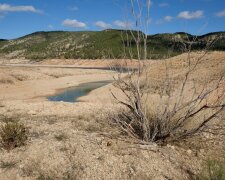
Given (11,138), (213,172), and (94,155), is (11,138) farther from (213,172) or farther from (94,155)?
(213,172)

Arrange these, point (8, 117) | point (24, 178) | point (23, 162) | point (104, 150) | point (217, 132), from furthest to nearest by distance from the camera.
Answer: point (8, 117)
point (217, 132)
point (104, 150)
point (23, 162)
point (24, 178)

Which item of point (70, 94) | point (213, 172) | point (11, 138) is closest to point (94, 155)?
point (11, 138)

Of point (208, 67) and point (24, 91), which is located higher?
point (208, 67)

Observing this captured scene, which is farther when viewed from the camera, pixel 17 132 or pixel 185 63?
pixel 185 63

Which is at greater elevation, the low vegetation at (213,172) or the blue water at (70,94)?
the low vegetation at (213,172)

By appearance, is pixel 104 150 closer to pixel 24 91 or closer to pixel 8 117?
pixel 8 117

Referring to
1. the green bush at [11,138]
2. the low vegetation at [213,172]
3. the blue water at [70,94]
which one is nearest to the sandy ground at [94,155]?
the green bush at [11,138]

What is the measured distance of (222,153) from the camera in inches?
341

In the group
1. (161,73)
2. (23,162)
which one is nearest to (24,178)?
(23,162)

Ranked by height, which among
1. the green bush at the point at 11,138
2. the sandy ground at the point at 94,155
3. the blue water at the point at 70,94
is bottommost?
the blue water at the point at 70,94

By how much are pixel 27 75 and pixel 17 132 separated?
42.1 meters

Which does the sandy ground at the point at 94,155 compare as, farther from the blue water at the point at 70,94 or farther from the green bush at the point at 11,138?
the blue water at the point at 70,94

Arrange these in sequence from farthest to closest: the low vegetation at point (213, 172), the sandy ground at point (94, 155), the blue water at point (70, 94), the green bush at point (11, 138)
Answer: the blue water at point (70, 94), the green bush at point (11, 138), the sandy ground at point (94, 155), the low vegetation at point (213, 172)

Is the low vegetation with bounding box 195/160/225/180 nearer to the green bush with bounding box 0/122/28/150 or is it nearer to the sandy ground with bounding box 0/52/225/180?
the sandy ground with bounding box 0/52/225/180
